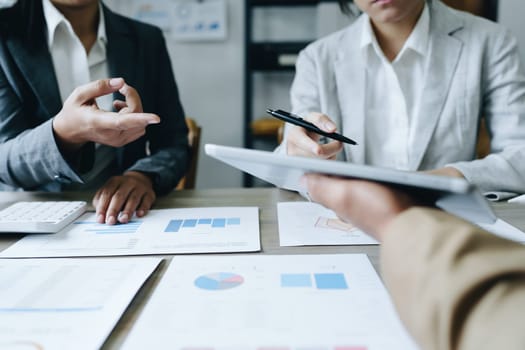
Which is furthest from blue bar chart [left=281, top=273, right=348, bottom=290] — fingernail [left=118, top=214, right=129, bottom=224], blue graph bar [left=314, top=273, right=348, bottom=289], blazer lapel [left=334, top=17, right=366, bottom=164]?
blazer lapel [left=334, top=17, right=366, bottom=164]

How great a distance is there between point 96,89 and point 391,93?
28.5 inches

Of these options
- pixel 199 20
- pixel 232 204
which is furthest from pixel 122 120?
pixel 199 20

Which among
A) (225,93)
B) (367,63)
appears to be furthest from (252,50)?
(367,63)

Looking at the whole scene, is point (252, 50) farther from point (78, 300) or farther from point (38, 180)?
point (78, 300)

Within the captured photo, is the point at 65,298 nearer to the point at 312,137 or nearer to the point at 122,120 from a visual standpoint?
the point at 122,120

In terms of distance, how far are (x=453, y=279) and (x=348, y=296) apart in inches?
8.0

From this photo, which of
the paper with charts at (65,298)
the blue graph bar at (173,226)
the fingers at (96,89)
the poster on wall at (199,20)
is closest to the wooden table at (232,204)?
the paper with charts at (65,298)

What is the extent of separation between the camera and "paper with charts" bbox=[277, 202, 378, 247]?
25.5 inches

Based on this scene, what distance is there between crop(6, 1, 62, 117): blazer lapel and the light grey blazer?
1.89 ft

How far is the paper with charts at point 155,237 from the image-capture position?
63cm

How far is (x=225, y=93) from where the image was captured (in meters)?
2.50

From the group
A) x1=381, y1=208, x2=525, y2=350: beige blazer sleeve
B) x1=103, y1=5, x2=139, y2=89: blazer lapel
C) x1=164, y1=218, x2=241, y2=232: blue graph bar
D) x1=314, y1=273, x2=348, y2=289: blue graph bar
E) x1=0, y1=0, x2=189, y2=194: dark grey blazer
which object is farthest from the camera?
x1=103, y1=5, x2=139, y2=89: blazer lapel

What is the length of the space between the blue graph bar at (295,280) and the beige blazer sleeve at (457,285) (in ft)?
0.61

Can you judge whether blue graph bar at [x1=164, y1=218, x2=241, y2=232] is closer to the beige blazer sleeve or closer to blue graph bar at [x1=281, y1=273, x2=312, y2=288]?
blue graph bar at [x1=281, y1=273, x2=312, y2=288]
